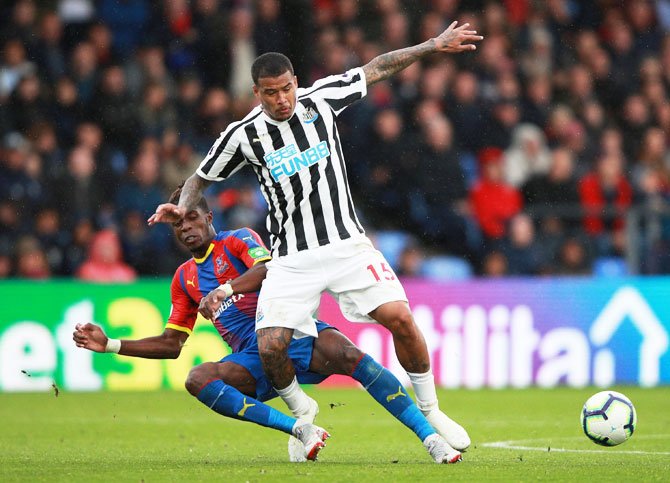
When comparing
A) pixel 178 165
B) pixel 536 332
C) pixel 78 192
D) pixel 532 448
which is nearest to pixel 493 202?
pixel 536 332

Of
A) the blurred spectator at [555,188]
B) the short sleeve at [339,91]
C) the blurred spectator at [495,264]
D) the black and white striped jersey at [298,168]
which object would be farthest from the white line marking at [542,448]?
the blurred spectator at [555,188]

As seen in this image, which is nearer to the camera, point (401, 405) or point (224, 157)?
point (401, 405)

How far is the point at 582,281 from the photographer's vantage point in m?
13.1

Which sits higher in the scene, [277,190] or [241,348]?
[277,190]

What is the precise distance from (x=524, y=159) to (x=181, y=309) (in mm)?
8273

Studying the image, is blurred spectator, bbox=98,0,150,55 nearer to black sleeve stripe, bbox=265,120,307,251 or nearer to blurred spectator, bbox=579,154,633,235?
blurred spectator, bbox=579,154,633,235

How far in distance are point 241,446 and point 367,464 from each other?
5.15ft

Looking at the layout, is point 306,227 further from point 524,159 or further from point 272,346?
point 524,159

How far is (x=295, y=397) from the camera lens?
6.65 m

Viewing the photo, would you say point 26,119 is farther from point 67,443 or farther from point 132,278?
point 67,443

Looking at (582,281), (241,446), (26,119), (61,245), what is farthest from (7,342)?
(582,281)

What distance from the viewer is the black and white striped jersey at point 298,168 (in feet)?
21.1

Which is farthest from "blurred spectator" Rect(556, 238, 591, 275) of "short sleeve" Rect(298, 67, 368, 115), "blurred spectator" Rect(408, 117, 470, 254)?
"short sleeve" Rect(298, 67, 368, 115)

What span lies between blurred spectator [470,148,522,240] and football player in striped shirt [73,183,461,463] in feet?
23.4
